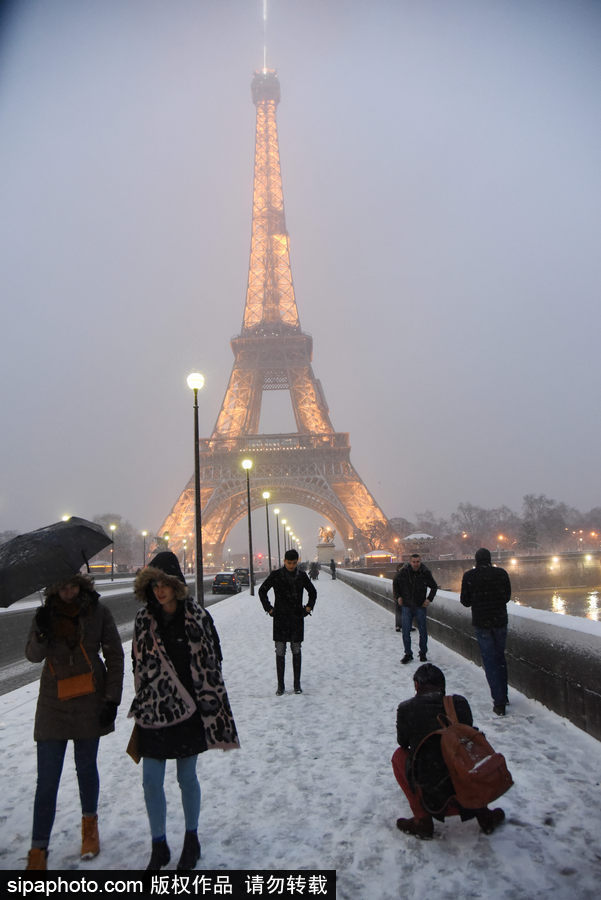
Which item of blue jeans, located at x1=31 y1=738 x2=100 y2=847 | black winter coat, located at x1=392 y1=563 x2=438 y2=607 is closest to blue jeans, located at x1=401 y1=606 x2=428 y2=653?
black winter coat, located at x1=392 y1=563 x2=438 y2=607

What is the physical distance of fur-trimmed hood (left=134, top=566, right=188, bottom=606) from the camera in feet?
11.5

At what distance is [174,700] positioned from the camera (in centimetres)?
342

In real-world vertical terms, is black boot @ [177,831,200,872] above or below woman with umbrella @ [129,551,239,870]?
below

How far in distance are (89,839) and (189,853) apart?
70 centimetres

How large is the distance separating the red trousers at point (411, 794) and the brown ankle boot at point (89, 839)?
6.42 feet

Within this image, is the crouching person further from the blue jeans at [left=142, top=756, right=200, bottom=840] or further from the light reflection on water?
the light reflection on water

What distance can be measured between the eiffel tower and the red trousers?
175 feet

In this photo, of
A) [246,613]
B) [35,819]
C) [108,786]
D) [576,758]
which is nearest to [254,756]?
[108,786]

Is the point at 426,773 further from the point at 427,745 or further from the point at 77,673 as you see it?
the point at 77,673

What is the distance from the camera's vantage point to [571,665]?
18.2 feet

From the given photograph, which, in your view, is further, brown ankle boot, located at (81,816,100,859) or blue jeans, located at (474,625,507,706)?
blue jeans, located at (474,625,507,706)

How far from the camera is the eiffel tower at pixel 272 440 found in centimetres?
5925

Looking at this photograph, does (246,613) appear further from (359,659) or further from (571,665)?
(571,665)

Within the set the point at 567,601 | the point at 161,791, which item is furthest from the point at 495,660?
the point at 567,601
